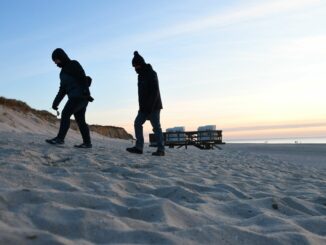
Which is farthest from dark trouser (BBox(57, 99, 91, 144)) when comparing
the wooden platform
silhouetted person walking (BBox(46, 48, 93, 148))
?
the wooden platform

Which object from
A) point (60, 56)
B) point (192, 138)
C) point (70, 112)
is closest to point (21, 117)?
point (192, 138)

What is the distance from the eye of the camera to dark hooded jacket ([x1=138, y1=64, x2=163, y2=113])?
294 inches

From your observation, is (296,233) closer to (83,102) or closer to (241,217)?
(241,217)

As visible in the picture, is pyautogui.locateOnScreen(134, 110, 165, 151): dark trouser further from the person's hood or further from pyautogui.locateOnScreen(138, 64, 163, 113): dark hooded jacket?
the person's hood

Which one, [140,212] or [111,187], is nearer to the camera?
[140,212]

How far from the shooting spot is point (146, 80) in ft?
24.7

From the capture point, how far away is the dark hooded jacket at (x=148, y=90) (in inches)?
294

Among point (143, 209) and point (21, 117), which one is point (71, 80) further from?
point (21, 117)

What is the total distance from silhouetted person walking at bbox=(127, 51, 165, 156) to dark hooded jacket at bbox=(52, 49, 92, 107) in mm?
936

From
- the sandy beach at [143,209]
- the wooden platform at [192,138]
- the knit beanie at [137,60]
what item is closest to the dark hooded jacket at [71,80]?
the knit beanie at [137,60]

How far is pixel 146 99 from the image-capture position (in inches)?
294

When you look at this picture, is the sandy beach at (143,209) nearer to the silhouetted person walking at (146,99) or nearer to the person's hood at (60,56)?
the silhouetted person walking at (146,99)

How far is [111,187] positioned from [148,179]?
0.77 metres

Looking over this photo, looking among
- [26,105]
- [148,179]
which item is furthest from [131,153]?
[26,105]
